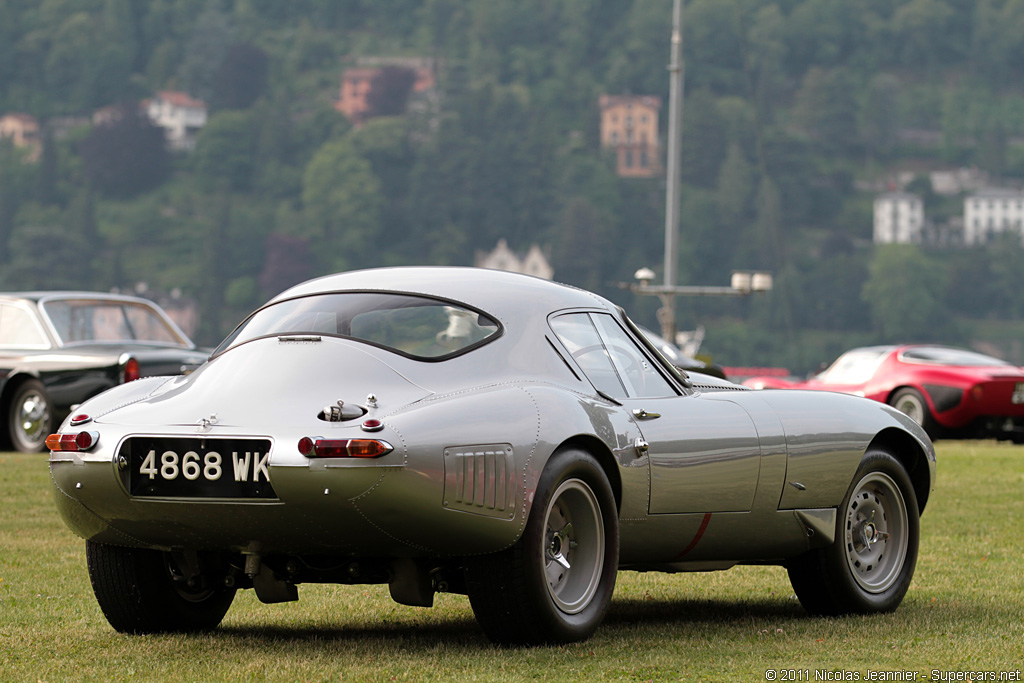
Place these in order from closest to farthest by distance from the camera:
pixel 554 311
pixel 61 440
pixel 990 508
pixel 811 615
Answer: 1. pixel 61 440
2. pixel 554 311
3. pixel 811 615
4. pixel 990 508

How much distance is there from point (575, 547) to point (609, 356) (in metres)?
0.89

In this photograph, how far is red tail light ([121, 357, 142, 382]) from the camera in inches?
580

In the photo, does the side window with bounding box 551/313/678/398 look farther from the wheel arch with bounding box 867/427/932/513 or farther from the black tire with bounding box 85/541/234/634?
the black tire with bounding box 85/541/234/634

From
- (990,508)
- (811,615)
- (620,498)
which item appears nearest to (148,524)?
(620,498)

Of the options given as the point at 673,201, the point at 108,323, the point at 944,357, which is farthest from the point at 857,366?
the point at 673,201

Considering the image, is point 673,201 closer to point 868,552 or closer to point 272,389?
point 868,552

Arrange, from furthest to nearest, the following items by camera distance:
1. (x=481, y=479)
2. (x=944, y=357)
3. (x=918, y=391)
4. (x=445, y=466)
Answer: (x=944, y=357) < (x=918, y=391) < (x=481, y=479) < (x=445, y=466)

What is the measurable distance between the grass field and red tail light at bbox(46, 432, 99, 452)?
2.21 ft

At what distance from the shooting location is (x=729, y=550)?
21.0ft

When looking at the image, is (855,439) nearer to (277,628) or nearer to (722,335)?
(277,628)

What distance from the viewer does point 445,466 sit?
4996 millimetres

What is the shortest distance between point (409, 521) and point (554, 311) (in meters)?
1.34

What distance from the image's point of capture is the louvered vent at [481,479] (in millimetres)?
5016

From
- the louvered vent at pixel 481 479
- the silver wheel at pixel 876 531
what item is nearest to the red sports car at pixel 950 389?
the silver wheel at pixel 876 531
